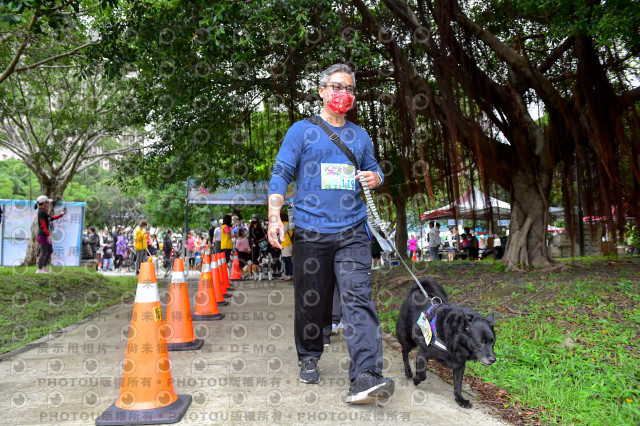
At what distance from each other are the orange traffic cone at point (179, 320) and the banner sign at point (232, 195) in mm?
11400

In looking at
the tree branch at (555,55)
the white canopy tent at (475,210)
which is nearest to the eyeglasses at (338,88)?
the white canopy tent at (475,210)

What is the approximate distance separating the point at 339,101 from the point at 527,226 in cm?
Result: 642

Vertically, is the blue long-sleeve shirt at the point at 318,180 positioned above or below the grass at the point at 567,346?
above

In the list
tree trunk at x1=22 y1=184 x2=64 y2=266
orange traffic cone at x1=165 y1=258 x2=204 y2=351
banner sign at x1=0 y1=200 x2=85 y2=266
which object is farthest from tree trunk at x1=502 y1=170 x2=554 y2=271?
banner sign at x1=0 y1=200 x2=85 y2=266

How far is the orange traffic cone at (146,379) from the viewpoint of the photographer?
93.2 inches

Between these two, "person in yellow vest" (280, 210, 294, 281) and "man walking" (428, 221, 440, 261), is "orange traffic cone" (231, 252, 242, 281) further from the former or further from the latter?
"man walking" (428, 221, 440, 261)

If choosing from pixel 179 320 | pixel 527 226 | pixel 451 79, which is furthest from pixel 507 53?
pixel 179 320

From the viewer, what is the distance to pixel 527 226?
8.31m

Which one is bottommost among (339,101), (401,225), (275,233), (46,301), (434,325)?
(46,301)

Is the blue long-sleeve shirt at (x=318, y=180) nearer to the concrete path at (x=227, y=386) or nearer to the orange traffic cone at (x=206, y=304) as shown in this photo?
the concrete path at (x=227, y=386)

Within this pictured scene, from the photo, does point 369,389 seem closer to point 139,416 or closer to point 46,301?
point 139,416

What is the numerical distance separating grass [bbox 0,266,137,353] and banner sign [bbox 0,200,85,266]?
6158 millimetres

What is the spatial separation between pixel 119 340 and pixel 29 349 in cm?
72

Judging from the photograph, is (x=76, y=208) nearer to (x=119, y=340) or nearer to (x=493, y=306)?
(x=119, y=340)
